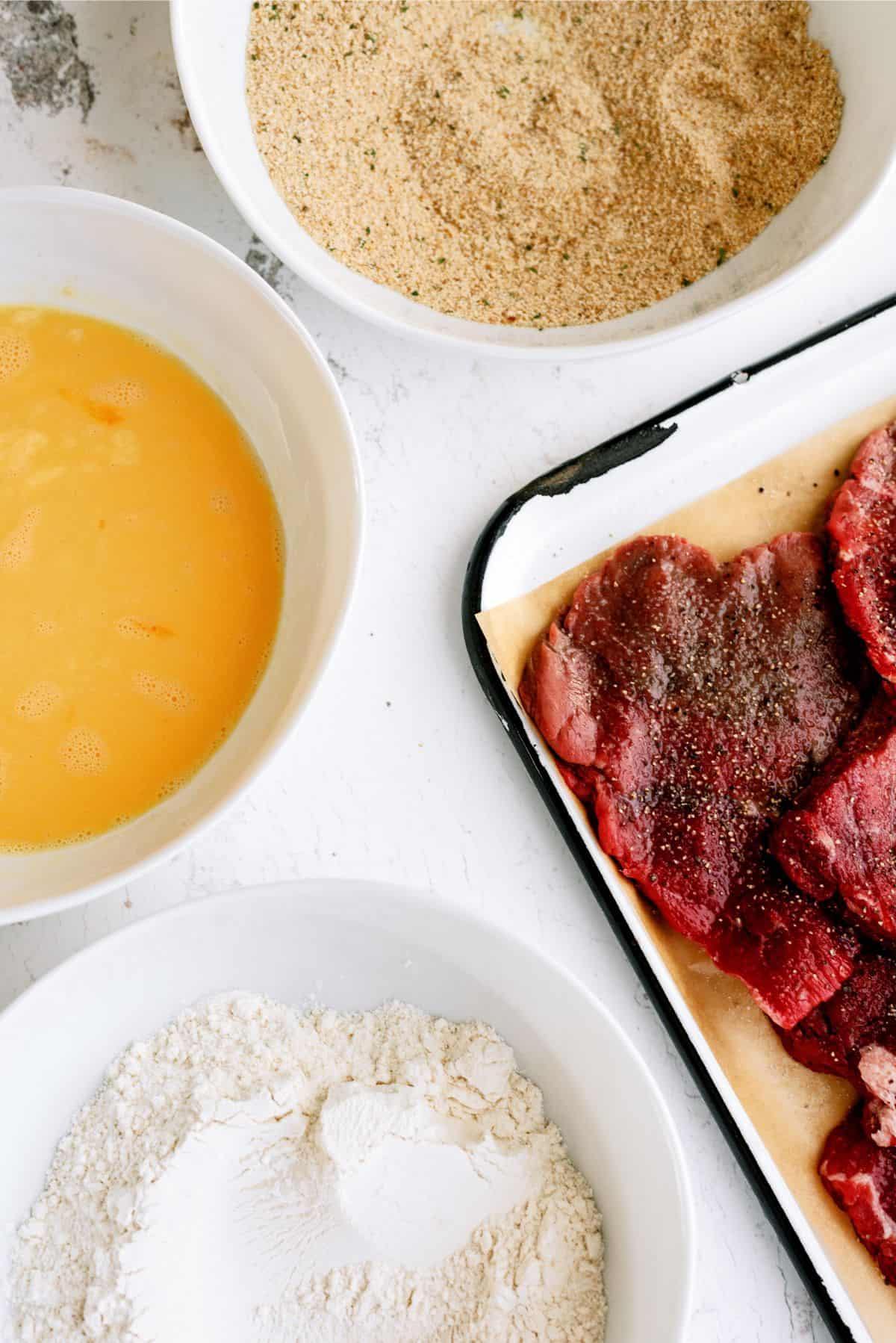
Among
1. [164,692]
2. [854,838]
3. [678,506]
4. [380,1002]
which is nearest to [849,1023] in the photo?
[854,838]

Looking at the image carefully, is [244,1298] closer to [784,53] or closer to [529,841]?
[529,841]

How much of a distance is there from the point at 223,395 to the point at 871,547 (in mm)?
787

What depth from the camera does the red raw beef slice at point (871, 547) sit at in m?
1.34

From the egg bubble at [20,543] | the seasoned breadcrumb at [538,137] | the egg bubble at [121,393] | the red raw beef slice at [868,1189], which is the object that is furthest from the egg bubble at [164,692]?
the red raw beef slice at [868,1189]

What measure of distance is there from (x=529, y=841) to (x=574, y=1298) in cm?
49

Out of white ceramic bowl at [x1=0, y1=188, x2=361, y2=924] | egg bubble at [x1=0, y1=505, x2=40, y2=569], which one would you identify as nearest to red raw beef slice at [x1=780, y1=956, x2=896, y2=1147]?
white ceramic bowl at [x1=0, y1=188, x2=361, y2=924]

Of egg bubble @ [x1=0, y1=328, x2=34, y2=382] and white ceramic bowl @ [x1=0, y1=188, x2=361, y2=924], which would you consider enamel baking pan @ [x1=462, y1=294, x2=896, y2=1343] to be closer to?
white ceramic bowl @ [x1=0, y1=188, x2=361, y2=924]

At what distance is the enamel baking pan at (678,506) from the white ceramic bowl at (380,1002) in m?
0.15

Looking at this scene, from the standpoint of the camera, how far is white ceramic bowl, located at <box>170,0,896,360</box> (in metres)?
1.20

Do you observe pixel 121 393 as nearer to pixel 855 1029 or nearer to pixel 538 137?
pixel 538 137

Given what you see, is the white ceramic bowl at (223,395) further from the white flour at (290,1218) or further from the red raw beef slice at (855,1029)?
the red raw beef slice at (855,1029)

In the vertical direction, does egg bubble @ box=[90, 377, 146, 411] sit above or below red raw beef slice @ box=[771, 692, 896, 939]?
below

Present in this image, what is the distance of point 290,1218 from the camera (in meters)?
1.16

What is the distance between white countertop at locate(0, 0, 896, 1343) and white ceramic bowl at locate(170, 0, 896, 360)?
0.08 m
